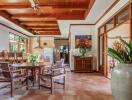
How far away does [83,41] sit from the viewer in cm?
1054

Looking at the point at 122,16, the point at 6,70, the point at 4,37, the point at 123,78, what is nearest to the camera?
the point at 123,78

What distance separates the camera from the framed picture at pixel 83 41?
→ 10547 millimetres

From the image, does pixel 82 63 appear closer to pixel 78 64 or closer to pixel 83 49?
pixel 78 64

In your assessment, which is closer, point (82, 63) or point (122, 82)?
point (122, 82)

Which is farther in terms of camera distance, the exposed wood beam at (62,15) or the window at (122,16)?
the exposed wood beam at (62,15)

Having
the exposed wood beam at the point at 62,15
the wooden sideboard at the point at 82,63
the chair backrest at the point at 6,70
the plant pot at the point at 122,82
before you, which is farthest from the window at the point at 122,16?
the wooden sideboard at the point at 82,63

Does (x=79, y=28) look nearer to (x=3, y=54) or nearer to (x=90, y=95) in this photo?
(x=3, y=54)

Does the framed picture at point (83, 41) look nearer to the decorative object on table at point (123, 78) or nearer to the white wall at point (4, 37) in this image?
the white wall at point (4, 37)

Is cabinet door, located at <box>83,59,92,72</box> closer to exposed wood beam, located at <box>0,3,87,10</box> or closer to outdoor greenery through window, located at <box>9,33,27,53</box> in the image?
exposed wood beam, located at <box>0,3,87,10</box>

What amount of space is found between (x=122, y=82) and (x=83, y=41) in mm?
7021

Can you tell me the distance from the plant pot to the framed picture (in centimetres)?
680

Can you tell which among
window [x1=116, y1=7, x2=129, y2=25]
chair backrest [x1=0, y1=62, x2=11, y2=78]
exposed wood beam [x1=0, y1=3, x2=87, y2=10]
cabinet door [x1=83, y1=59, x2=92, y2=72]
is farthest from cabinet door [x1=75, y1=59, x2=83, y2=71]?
chair backrest [x1=0, y1=62, x2=11, y2=78]

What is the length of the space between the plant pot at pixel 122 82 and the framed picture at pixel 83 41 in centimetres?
680

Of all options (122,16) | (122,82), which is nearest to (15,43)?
(122,16)
